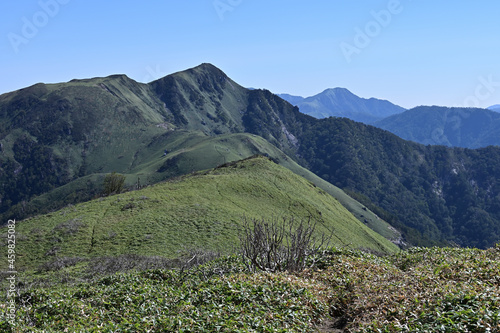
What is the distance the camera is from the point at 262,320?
12.4 m

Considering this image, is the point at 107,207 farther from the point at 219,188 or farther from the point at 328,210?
the point at 328,210

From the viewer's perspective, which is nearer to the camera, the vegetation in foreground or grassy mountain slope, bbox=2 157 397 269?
the vegetation in foreground

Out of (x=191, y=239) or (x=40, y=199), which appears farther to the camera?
(x=40, y=199)

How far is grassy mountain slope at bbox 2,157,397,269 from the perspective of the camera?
128 feet

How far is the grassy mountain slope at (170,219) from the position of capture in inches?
1542

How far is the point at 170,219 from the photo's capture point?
157 ft

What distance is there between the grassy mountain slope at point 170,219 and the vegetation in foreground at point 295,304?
2247 centimetres

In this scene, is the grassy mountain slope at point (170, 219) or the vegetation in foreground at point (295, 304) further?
the grassy mountain slope at point (170, 219)

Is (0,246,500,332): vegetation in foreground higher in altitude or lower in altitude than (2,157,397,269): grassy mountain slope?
higher

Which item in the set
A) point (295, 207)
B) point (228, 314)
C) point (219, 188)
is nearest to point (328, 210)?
point (295, 207)

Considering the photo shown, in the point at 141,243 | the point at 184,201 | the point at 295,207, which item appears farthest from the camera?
the point at 295,207

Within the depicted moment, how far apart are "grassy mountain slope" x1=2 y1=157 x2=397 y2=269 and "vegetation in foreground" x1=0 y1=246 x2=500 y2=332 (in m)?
22.5

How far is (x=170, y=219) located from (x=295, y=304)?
36.1m

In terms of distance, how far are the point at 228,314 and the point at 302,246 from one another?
25.7 feet
